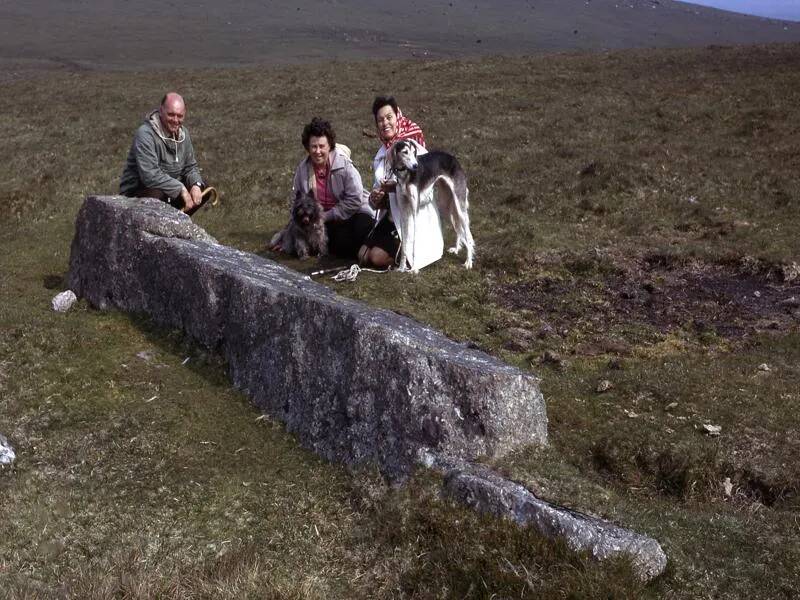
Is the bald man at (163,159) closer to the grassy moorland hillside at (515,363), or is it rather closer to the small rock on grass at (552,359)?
the grassy moorland hillside at (515,363)

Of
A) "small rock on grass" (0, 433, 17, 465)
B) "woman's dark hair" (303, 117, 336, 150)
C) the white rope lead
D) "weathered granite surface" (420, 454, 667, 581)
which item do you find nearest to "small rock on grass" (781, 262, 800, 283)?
the white rope lead

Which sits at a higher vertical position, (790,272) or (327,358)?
(790,272)

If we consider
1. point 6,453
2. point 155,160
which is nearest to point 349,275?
point 155,160

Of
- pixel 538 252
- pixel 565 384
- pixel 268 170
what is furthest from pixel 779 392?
pixel 268 170

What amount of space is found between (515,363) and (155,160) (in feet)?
22.4

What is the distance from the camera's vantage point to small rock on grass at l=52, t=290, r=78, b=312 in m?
10.7

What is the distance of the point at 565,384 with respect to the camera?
899cm

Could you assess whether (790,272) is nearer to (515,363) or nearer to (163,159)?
(515,363)

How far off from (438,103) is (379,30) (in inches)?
2532

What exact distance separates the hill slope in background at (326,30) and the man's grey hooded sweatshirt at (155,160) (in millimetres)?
47382

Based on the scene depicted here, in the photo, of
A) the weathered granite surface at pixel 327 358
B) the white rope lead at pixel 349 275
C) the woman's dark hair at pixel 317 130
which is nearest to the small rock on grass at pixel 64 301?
the weathered granite surface at pixel 327 358

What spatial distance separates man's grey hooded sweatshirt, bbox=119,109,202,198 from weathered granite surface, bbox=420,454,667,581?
8.04 meters

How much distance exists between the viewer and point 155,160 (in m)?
12.7

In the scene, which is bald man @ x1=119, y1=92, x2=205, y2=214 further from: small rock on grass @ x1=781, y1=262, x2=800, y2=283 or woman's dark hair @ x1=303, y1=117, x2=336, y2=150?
small rock on grass @ x1=781, y1=262, x2=800, y2=283
